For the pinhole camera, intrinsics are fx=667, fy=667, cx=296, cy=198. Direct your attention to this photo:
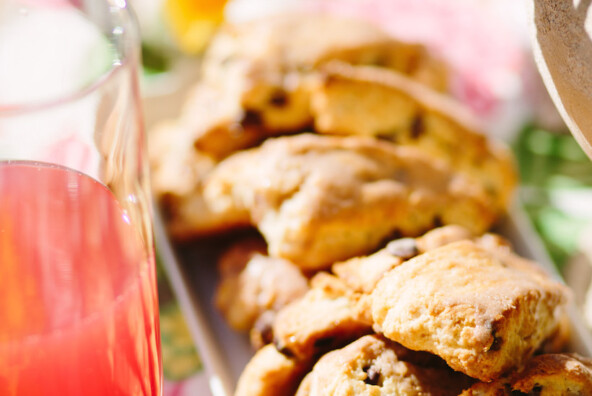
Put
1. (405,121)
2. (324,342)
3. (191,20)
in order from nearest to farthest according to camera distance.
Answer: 1. (324,342)
2. (405,121)
3. (191,20)

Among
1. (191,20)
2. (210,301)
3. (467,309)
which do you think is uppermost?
(191,20)

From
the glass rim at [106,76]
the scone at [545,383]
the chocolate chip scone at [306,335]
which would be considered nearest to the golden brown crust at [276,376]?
the chocolate chip scone at [306,335]

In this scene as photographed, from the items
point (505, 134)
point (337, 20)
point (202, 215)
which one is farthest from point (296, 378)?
point (505, 134)

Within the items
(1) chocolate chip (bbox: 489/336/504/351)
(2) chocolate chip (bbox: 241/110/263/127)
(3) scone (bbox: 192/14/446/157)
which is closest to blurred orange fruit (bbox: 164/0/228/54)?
(3) scone (bbox: 192/14/446/157)

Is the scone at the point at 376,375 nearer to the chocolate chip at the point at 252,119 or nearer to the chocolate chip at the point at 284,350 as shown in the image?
the chocolate chip at the point at 284,350

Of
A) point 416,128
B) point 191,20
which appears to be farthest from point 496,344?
point 191,20

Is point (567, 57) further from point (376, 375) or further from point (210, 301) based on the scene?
point (210, 301)

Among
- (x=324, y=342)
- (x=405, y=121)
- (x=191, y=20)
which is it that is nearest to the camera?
(x=324, y=342)
